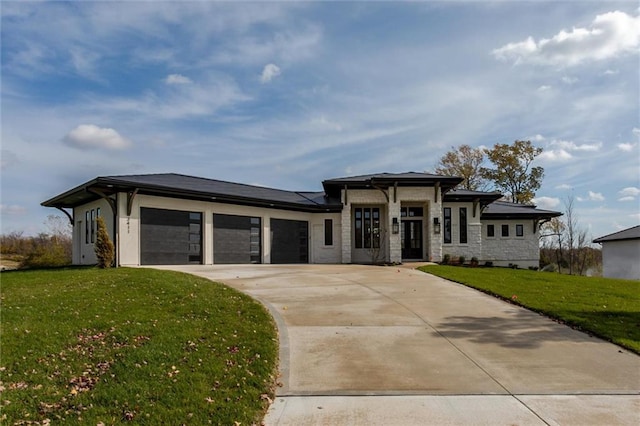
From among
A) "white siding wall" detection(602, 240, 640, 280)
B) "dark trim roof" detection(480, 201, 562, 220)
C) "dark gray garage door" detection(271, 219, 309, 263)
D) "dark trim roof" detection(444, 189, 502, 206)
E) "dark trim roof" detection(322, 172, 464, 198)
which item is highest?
"dark trim roof" detection(322, 172, 464, 198)

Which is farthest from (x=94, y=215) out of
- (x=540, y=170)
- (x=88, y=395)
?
(x=540, y=170)

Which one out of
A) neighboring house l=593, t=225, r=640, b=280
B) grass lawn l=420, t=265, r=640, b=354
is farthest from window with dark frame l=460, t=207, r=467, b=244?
grass lawn l=420, t=265, r=640, b=354

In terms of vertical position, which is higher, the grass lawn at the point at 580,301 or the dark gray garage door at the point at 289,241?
the dark gray garage door at the point at 289,241

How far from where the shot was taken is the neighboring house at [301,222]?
18625 millimetres

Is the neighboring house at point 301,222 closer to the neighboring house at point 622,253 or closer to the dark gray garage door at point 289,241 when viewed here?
the dark gray garage door at point 289,241

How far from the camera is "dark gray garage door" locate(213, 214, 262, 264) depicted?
2102cm

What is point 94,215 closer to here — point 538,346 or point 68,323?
point 68,323

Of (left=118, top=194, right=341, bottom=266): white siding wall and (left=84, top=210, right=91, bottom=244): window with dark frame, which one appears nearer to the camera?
(left=118, top=194, right=341, bottom=266): white siding wall

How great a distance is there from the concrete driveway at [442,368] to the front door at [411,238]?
15413 millimetres

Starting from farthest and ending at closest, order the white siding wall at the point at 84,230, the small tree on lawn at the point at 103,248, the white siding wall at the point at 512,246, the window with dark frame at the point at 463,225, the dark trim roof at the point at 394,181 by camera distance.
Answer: the white siding wall at the point at 512,246 → the window with dark frame at the point at 463,225 → the dark trim roof at the point at 394,181 → the white siding wall at the point at 84,230 → the small tree on lawn at the point at 103,248

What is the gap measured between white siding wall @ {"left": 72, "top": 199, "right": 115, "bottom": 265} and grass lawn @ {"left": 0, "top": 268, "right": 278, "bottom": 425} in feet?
31.3

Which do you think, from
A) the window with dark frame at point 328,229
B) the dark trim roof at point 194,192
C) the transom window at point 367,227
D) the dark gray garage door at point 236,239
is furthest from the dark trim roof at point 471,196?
the dark gray garage door at point 236,239

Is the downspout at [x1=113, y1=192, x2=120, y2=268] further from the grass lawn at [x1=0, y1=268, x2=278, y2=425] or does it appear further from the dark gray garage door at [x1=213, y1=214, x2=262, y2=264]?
the grass lawn at [x1=0, y1=268, x2=278, y2=425]

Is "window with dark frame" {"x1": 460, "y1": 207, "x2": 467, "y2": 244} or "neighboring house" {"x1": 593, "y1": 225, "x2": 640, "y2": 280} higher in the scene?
"window with dark frame" {"x1": 460, "y1": 207, "x2": 467, "y2": 244}
